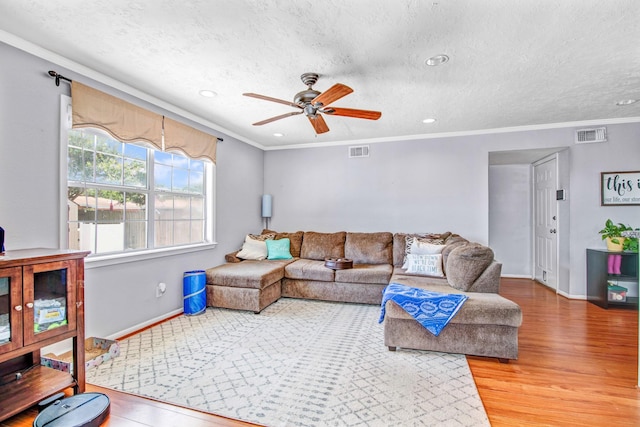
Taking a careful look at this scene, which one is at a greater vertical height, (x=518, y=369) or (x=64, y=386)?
(x=64, y=386)

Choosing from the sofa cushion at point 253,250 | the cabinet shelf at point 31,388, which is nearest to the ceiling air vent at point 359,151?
the sofa cushion at point 253,250

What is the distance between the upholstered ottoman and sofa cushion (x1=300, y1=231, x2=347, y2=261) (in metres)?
1.01

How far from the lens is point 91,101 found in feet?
8.41

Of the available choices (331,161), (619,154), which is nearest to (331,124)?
(331,161)

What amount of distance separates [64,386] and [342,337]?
2124mm

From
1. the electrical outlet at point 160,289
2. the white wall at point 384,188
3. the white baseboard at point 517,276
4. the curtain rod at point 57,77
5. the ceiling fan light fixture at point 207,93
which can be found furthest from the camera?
the white baseboard at point 517,276

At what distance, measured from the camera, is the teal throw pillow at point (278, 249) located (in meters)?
4.63

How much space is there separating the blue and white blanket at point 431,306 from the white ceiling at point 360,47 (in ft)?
6.60

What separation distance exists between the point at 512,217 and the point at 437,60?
450 centimetres

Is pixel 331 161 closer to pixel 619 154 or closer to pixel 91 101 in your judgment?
pixel 91 101

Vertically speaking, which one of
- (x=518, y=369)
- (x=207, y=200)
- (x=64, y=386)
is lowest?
(x=518, y=369)

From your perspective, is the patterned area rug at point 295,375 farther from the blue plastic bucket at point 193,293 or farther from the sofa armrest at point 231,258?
the sofa armrest at point 231,258

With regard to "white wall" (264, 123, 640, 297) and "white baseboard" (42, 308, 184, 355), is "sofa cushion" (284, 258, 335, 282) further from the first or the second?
"white baseboard" (42, 308, 184, 355)

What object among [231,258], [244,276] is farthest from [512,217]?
[231,258]
